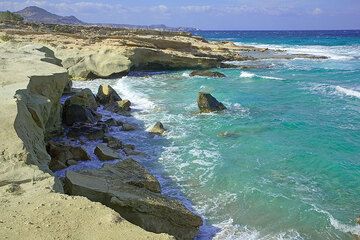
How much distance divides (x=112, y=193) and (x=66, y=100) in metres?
9.85

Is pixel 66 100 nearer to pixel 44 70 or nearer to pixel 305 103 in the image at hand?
pixel 44 70

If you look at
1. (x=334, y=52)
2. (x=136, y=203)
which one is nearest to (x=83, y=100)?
(x=136, y=203)

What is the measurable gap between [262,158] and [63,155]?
649 cm

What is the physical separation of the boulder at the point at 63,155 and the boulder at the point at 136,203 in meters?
2.22

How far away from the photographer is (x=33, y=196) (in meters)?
6.94

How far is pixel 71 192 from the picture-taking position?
8391mm

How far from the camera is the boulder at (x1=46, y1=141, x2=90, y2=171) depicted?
1188 centimetres

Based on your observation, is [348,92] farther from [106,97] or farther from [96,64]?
[96,64]

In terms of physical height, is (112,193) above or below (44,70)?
below

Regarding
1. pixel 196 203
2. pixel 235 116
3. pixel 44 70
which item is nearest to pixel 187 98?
pixel 235 116

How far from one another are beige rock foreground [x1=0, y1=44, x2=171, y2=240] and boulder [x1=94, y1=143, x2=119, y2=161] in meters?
2.25

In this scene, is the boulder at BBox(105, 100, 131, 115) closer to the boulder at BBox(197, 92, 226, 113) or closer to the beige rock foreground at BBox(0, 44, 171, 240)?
the boulder at BBox(197, 92, 226, 113)

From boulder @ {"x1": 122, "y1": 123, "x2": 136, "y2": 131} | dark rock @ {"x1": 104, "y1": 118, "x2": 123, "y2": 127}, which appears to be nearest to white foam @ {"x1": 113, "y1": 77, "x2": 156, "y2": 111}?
dark rock @ {"x1": 104, "y1": 118, "x2": 123, "y2": 127}

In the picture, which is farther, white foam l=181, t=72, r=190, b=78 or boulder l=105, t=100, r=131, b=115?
white foam l=181, t=72, r=190, b=78
